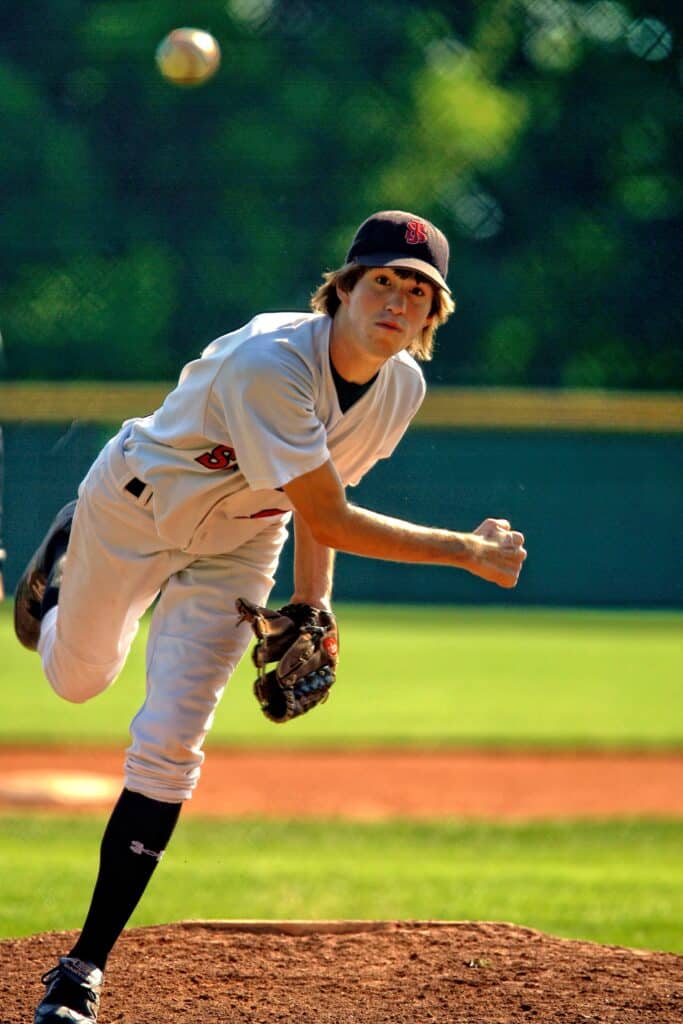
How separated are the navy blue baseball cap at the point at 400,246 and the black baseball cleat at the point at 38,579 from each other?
1.04m

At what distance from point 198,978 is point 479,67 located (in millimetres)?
10882

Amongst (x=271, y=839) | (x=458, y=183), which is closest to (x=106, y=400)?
(x=458, y=183)

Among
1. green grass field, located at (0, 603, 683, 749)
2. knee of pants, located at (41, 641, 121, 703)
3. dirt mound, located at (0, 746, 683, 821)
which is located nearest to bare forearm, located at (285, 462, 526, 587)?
knee of pants, located at (41, 641, 121, 703)

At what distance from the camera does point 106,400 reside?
11.1 metres

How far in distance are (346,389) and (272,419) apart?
216 mm

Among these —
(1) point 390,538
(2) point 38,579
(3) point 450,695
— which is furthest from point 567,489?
(1) point 390,538

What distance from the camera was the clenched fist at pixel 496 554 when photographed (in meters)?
2.55

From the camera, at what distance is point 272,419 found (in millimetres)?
2498

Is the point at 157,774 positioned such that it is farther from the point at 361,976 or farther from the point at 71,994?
the point at 361,976

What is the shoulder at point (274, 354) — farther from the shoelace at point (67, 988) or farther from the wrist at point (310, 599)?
the shoelace at point (67, 988)

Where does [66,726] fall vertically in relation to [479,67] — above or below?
below

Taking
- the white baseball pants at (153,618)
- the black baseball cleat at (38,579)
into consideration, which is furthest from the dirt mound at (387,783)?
the white baseball pants at (153,618)

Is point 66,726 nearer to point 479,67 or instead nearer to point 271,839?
point 271,839

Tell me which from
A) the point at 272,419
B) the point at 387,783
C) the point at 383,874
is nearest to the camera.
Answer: the point at 272,419
